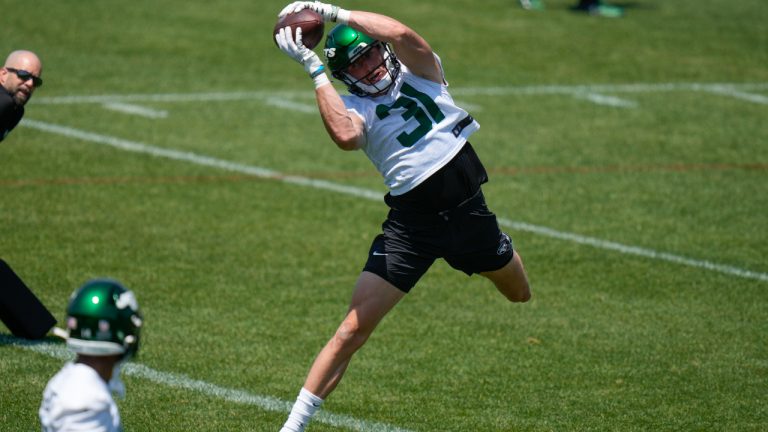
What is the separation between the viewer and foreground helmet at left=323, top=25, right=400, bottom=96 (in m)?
6.72

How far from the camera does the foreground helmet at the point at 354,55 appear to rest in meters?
6.72

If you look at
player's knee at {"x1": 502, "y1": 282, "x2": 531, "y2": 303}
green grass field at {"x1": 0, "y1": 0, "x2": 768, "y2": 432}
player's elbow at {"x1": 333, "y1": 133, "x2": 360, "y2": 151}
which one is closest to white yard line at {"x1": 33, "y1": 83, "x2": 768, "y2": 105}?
green grass field at {"x1": 0, "y1": 0, "x2": 768, "y2": 432}

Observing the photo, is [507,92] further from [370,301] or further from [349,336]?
[349,336]

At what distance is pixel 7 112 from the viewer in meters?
7.43

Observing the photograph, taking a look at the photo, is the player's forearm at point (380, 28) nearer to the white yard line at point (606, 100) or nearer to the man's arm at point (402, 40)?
the man's arm at point (402, 40)

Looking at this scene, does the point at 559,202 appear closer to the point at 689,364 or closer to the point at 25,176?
the point at 689,364

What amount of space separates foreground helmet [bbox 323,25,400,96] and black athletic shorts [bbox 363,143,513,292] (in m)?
0.57

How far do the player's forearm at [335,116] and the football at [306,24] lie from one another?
41 cm

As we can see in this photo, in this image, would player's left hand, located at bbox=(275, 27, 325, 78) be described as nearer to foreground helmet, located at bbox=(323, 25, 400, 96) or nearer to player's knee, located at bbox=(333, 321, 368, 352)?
foreground helmet, located at bbox=(323, 25, 400, 96)

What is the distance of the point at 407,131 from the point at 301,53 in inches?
27.6

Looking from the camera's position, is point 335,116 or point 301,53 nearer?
point 335,116

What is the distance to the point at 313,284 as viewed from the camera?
975cm

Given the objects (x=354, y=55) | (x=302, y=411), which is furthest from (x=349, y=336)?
(x=354, y=55)

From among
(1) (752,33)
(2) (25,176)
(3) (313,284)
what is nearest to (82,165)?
(2) (25,176)
